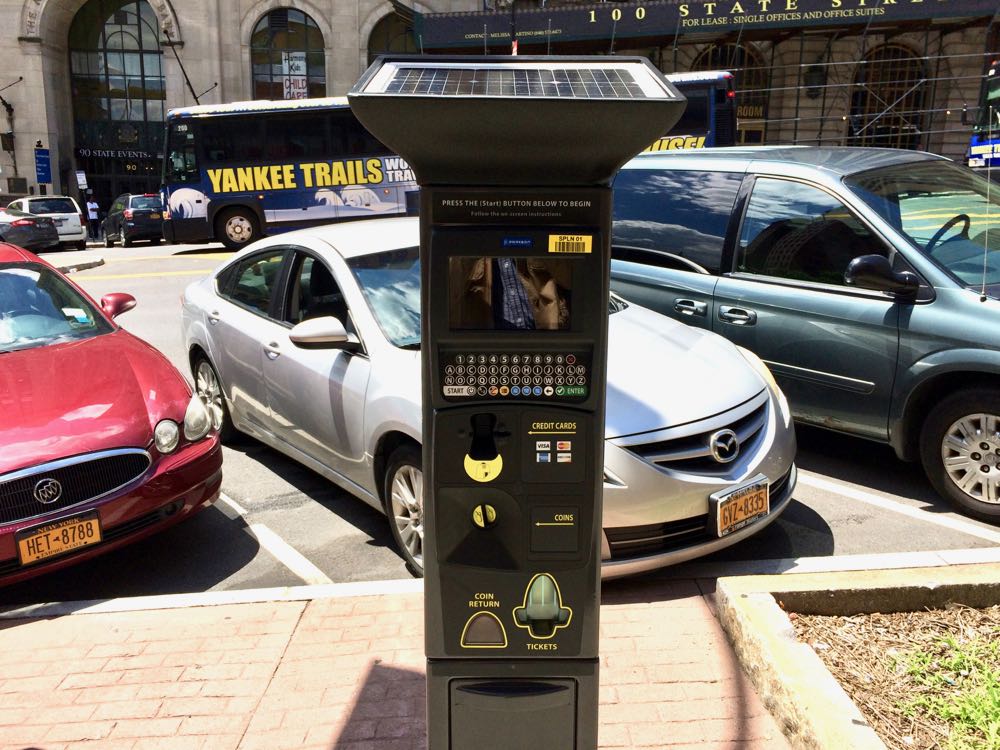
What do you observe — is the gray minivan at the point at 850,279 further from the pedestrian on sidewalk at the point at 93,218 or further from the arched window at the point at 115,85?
the arched window at the point at 115,85

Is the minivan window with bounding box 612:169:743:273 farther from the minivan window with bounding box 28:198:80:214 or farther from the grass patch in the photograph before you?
the minivan window with bounding box 28:198:80:214

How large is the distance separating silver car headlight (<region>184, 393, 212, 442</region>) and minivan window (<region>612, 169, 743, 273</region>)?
3082mm

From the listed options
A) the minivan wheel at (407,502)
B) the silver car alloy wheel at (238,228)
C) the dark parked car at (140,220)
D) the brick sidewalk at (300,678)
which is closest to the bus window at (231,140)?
the silver car alloy wheel at (238,228)

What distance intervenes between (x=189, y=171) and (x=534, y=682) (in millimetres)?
20008

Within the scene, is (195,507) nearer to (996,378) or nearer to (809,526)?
(809,526)

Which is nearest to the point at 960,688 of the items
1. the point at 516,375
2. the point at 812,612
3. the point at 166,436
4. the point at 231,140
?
the point at 812,612

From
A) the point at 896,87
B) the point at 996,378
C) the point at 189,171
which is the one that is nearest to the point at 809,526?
the point at 996,378

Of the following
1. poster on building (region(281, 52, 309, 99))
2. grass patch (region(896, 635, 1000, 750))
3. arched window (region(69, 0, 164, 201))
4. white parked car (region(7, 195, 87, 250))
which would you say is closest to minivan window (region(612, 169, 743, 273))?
grass patch (region(896, 635, 1000, 750))

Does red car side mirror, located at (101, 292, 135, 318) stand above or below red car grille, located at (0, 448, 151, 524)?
above

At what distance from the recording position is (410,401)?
160 inches

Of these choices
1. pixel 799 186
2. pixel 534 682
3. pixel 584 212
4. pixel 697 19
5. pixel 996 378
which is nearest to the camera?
pixel 584 212

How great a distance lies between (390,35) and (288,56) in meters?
4.04

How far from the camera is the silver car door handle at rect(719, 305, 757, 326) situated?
5.44 metres

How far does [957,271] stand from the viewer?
479 centimetres
